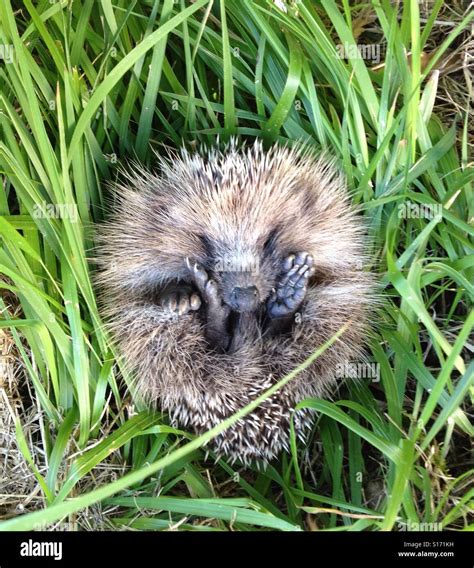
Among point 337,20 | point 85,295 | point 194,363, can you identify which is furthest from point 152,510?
point 337,20

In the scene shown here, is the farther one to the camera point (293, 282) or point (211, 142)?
point (211, 142)

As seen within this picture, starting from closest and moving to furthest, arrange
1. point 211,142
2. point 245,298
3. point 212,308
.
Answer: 1. point 245,298
2. point 212,308
3. point 211,142

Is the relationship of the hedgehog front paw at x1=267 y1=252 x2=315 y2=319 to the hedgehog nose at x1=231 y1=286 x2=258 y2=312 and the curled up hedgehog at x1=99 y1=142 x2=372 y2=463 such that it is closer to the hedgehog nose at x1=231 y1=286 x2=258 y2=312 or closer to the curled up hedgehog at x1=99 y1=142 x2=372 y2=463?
the curled up hedgehog at x1=99 y1=142 x2=372 y2=463

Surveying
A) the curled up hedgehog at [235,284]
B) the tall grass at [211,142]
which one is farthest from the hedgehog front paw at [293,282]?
the tall grass at [211,142]

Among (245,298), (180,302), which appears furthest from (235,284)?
(180,302)

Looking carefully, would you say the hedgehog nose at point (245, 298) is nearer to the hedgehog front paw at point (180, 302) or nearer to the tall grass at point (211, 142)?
the hedgehog front paw at point (180, 302)

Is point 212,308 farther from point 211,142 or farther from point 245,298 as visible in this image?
point 211,142

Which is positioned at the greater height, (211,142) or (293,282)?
(211,142)
